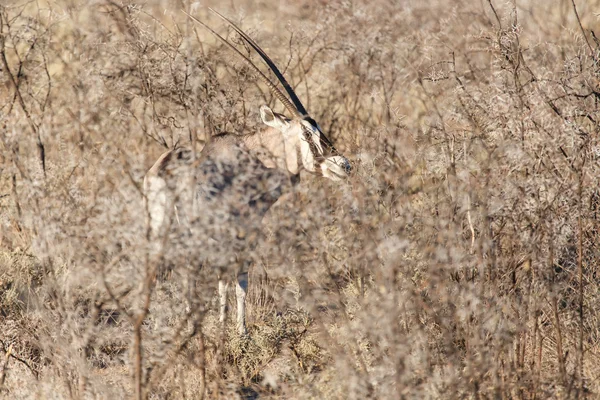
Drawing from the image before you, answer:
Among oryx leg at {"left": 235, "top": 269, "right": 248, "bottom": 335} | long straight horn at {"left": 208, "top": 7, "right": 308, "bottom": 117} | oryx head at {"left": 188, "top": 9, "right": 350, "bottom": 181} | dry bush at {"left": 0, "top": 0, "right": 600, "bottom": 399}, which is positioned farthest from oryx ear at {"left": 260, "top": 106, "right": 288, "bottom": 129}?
oryx leg at {"left": 235, "top": 269, "right": 248, "bottom": 335}

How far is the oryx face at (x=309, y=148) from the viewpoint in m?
5.89

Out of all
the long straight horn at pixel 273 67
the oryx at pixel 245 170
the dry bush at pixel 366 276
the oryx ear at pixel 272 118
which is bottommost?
the dry bush at pixel 366 276

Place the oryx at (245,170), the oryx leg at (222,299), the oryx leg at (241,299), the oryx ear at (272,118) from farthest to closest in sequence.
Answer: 1. the oryx ear at (272,118)
2. the oryx leg at (241,299)
3. the oryx leg at (222,299)
4. the oryx at (245,170)

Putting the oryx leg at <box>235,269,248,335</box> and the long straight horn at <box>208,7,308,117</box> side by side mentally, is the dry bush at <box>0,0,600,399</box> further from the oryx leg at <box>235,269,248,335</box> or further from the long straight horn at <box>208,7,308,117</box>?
the long straight horn at <box>208,7,308,117</box>

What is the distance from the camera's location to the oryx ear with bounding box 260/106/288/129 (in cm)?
646

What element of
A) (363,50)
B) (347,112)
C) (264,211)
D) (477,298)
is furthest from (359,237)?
(363,50)

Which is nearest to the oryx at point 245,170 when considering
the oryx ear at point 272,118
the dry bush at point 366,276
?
the oryx ear at point 272,118

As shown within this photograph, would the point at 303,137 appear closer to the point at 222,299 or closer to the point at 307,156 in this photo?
the point at 307,156

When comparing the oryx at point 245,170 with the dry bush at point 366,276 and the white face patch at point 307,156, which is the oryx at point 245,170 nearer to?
the white face patch at point 307,156

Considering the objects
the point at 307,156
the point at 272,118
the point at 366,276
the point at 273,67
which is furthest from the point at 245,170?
the point at 366,276

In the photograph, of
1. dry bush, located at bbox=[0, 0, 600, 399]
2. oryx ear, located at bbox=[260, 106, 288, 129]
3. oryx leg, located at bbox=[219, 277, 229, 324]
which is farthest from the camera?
oryx ear, located at bbox=[260, 106, 288, 129]

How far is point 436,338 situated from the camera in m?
4.55

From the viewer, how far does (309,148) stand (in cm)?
621

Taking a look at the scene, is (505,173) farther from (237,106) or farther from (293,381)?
(237,106)
